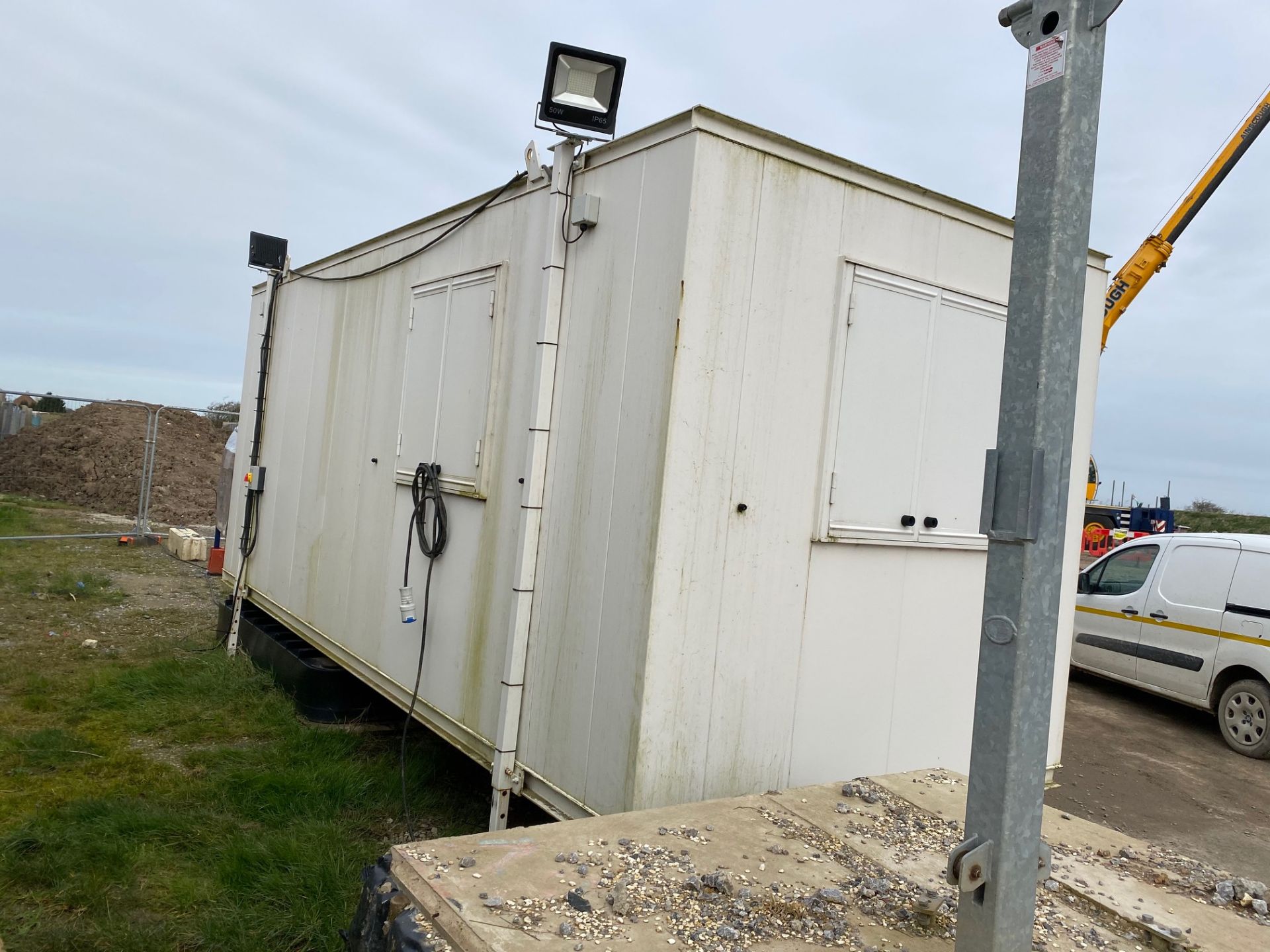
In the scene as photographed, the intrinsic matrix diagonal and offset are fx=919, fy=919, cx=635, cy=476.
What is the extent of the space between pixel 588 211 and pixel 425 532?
A: 2.02 m

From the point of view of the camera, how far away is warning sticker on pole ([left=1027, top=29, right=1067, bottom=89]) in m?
1.98

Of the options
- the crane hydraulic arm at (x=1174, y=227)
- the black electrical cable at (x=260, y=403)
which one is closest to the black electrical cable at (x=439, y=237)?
the black electrical cable at (x=260, y=403)

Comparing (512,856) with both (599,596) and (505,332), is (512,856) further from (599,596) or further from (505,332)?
(505,332)

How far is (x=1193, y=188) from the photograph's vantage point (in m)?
14.9

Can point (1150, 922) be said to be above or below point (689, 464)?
below

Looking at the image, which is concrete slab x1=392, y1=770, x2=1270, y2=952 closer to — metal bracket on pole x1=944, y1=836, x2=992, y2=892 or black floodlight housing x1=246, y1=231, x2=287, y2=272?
metal bracket on pole x1=944, y1=836, x2=992, y2=892

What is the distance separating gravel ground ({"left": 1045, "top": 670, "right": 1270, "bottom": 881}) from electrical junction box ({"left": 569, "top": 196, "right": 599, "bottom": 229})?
4.16 metres

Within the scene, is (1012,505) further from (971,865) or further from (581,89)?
(581,89)

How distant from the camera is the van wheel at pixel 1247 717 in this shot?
23.2 ft

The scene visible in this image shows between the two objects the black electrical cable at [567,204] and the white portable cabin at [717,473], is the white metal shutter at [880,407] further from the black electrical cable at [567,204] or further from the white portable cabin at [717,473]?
the black electrical cable at [567,204]

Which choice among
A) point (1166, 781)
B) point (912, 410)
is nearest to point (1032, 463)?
point (912, 410)

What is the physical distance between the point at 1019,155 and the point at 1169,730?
24.5 ft

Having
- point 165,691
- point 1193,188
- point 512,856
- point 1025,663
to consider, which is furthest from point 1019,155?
point 1193,188

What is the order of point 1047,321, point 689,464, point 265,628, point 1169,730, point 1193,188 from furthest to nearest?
1. point 1193,188
2. point 1169,730
3. point 265,628
4. point 689,464
5. point 1047,321
